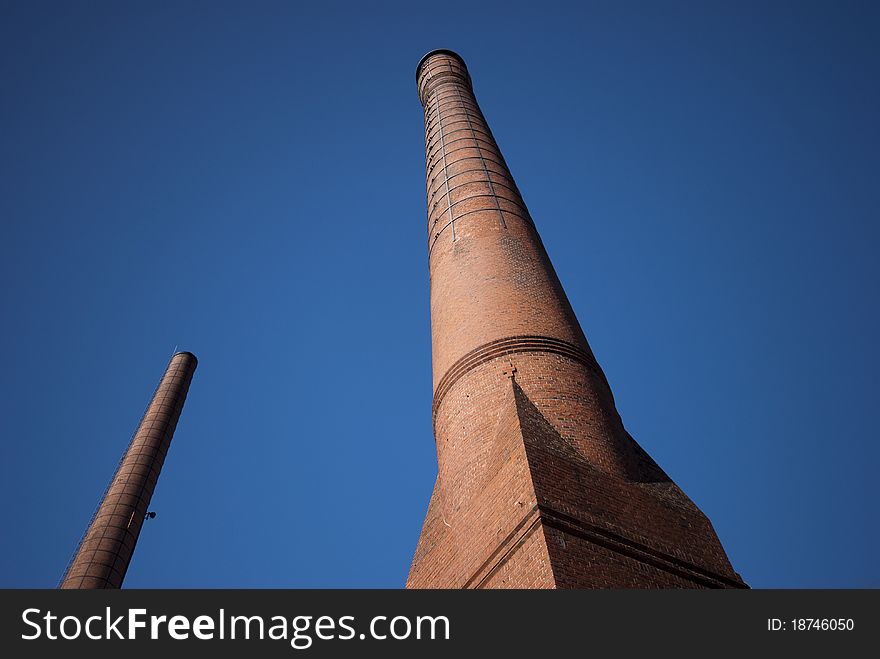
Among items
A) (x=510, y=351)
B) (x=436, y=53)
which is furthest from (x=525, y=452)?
(x=436, y=53)

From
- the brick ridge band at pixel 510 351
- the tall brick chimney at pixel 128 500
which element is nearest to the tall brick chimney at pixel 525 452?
the brick ridge band at pixel 510 351

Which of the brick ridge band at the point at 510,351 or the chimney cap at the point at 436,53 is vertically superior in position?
the chimney cap at the point at 436,53

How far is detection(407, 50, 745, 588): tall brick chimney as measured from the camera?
4906 mm

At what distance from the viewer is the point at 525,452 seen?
17.3 ft

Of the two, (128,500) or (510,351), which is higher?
(128,500)

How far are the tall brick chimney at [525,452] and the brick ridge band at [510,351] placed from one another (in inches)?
0.5

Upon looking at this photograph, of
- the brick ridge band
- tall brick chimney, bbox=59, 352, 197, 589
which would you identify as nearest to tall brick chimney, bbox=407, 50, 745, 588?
the brick ridge band

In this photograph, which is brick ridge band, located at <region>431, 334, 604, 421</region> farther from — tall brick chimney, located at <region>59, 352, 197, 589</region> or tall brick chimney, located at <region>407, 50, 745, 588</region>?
tall brick chimney, located at <region>59, 352, 197, 589</region>

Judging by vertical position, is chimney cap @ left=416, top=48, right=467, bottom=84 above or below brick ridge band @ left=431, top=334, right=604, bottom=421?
above

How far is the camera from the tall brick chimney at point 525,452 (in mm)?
4906

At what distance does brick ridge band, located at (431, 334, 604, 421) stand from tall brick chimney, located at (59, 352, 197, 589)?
32.9 ft

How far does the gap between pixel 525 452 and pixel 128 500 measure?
42.1 feet

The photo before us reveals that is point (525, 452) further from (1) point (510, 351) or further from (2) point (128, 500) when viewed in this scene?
(2) point (128, 500)

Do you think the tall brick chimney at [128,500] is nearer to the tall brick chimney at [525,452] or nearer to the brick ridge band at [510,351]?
the tall brick chimney at [525,452]
